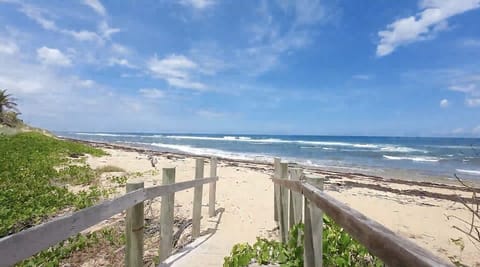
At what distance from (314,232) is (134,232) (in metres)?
1.56

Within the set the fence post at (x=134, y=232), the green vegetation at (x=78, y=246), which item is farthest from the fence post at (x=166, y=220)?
the green vegetation at (x=78, y=246)

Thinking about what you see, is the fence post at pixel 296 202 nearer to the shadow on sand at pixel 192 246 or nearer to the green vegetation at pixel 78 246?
the shadow on sand at pixel 192 246

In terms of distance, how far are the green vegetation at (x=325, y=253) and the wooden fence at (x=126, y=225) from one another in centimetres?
101

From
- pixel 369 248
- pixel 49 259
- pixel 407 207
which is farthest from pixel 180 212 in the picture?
pixel 407 207

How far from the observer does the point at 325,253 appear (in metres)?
2.99

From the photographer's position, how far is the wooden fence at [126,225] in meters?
1.27

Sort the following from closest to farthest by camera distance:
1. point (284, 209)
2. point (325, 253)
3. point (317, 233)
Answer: point (317, 233)
point (325, 253)
point (284, 209)

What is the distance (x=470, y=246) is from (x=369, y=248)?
6371 millimetres

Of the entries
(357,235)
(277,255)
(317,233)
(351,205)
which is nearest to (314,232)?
(317,233)

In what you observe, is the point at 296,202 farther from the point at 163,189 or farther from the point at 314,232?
the point at 163,189

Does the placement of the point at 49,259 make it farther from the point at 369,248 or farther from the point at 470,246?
the point at 470,246

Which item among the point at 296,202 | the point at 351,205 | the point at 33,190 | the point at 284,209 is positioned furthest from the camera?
the point at 351,205

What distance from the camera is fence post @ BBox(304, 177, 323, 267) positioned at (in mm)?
2471

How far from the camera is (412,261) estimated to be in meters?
0.95
